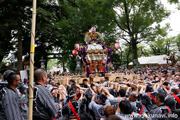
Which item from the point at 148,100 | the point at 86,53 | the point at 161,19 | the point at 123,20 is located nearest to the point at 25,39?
the point at 86,53

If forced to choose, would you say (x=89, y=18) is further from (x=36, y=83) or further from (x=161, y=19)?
(x=36, y=83)

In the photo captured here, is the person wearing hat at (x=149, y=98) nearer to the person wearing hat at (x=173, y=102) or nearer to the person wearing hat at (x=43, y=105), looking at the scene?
the person wearing hat at (x=173, y=102)

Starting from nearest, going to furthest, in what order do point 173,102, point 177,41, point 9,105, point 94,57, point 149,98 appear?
point 9,105 → point 173,102 → point 149,98 → point 94,57 → point 177,41

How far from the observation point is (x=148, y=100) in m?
4.60

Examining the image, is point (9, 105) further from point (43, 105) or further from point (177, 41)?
point (177, 41)

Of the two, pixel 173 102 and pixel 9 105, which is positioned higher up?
pixel 9 105

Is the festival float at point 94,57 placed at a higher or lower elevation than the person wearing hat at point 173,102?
higher

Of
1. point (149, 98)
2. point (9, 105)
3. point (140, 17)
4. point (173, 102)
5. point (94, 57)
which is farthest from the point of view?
point (140, 17)

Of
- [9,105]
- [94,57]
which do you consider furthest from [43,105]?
[94,57]

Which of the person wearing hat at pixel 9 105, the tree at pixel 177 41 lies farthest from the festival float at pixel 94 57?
the tree at pixel 177 41

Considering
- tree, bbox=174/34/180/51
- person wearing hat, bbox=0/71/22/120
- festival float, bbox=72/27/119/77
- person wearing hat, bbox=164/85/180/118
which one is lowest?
person wearing hat, bbox=164/85/180/118

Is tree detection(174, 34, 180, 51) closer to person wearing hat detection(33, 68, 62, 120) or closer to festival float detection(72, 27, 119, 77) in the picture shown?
festival float detection(72, 27, 119, 77)

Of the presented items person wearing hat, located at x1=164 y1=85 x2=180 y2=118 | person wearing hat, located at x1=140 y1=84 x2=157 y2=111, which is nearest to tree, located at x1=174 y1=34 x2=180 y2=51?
person wearing hat, located at x1=140 y1=84 x2=157 y2=111

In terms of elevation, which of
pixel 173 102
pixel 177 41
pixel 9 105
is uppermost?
pixel 177 41
